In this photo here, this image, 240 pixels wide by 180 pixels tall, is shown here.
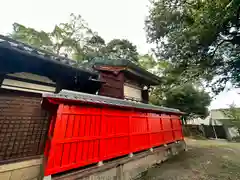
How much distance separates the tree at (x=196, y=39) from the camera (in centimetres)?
665

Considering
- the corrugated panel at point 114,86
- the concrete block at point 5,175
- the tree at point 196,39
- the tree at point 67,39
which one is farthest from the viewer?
the tree at point 67,39

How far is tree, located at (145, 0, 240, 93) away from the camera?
262 inches

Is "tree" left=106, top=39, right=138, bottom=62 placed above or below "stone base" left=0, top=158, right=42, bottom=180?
above

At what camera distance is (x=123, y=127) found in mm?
5285

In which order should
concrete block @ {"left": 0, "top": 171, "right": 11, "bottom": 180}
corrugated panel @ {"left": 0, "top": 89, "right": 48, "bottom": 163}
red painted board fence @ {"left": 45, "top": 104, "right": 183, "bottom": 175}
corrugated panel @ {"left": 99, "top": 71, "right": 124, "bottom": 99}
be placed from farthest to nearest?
corrugated panel @ {"left": 99, "top": 71, "right": 124, "bottom": 99} → corrugated panel @ {"left": 0, "top": 89, "right": 48, "bottom": 163} → red painted board fence @ {"left": 45, "top": 104, "right": 183, "bottom": 175} → concrete block @ {"left": 0, "top": 171, "right": 11, "bottom": 180}

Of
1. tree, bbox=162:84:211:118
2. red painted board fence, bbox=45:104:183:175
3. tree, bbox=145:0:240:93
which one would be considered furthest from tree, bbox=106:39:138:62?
red painted board fence, bbox=45:104:183:175

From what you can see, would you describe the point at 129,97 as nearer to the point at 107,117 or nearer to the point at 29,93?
the point at 107,117

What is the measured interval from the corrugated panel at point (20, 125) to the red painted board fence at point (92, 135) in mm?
475

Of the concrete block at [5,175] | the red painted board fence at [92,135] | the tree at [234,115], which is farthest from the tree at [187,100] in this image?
the concrete block at [5,175]

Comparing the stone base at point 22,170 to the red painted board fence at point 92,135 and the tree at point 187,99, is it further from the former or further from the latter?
the tree at point 187,99

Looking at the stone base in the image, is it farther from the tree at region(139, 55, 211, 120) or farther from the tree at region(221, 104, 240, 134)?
the tree at region(221, 104, 240, 134)

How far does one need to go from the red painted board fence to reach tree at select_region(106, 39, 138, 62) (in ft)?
52.0

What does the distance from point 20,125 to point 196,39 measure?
8875 millimetres

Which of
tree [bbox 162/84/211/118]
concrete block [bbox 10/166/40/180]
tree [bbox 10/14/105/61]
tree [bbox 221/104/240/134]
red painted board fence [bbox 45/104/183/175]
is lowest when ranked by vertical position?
concrete block [bbox 10/166/40/180]
